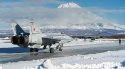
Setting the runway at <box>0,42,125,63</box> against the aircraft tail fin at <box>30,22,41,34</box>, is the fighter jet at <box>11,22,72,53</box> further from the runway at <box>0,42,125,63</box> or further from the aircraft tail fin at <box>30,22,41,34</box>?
the runway at <box>0,42,125,63</box>

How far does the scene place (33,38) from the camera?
36.6m

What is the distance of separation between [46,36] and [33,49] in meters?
2.50

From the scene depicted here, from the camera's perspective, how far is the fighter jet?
120 ft

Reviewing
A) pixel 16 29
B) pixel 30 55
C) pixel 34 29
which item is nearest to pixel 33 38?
pixel 34 29

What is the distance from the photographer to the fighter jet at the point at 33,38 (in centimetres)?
3652

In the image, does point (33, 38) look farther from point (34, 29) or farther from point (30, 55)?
point (30, 55)

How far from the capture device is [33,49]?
39625 millimetres

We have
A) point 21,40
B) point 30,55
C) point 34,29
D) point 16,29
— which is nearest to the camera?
point 30,55

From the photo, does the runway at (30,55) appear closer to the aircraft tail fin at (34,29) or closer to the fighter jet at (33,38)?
the fighter jet at (33,38)

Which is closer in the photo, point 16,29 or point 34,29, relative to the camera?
point 34,29

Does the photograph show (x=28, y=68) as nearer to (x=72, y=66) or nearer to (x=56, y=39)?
(x=72, y=66)

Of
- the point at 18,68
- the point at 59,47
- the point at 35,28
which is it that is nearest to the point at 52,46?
the point at 59,47

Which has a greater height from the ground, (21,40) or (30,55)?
(21,40)

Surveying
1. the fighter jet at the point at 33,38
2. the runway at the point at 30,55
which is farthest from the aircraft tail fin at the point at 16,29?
the runway at the point at 30,55
